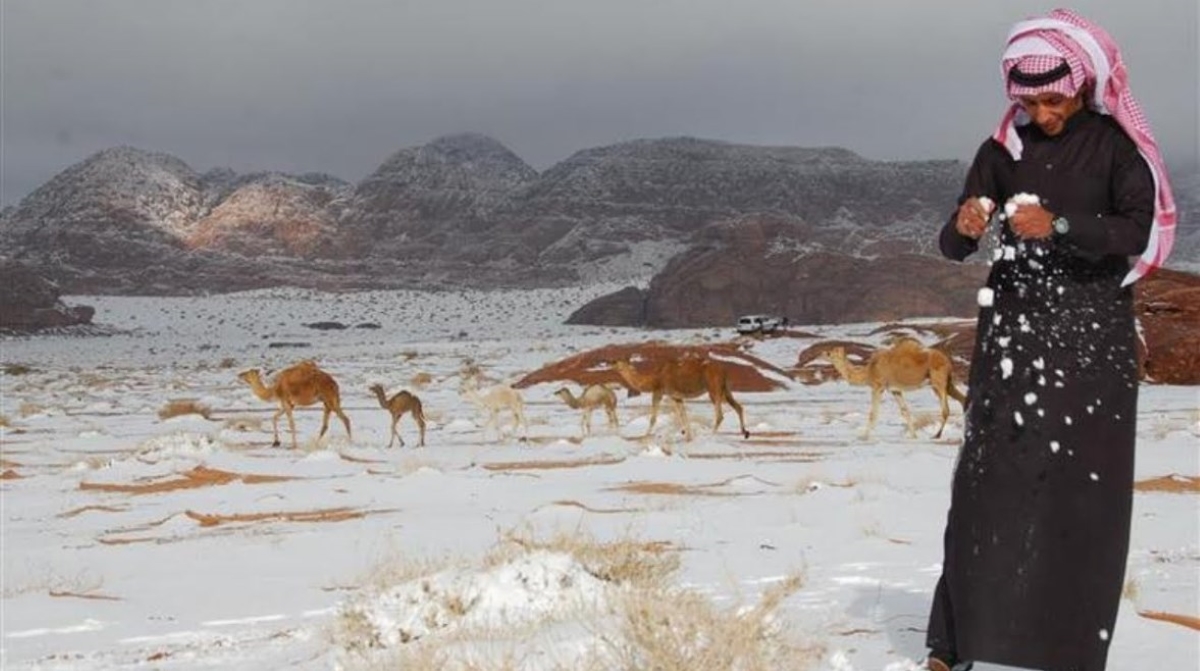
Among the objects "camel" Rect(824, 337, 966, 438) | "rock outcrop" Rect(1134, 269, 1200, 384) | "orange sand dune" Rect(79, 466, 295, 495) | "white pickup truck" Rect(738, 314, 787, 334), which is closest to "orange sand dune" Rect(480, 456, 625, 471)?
"orange sand dune" Rect(79, 466, 295, 495)

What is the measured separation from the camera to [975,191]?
12.1 ft

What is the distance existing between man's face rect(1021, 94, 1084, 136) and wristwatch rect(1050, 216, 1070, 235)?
1.19 ft

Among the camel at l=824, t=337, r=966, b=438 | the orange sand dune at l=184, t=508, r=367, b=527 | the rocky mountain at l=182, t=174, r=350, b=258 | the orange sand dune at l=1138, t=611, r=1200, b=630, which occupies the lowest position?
the orange sand dune at l=184, t=508, r=367, b=527

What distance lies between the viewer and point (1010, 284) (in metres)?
3.51

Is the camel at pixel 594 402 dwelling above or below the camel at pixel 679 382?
below

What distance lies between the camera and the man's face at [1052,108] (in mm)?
3490

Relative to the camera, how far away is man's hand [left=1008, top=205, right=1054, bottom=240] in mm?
3307

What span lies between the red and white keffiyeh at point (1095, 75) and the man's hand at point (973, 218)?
35 centimetres

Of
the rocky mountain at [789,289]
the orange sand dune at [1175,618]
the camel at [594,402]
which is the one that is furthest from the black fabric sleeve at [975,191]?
the rocky mountain at [789,289]

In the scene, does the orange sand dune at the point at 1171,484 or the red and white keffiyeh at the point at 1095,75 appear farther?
the orange sand dune at the point at 1171,484

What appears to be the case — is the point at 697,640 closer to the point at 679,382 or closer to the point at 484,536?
the point at 484,536

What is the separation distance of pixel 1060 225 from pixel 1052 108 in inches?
16.4

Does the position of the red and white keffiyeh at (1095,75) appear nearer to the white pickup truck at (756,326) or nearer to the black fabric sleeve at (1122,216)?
the black fabric sleeve at (1122,216)

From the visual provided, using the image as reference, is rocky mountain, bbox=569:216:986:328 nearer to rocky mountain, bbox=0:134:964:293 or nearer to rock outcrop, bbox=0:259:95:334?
rock outcrop, bbox=0:259:95:334
